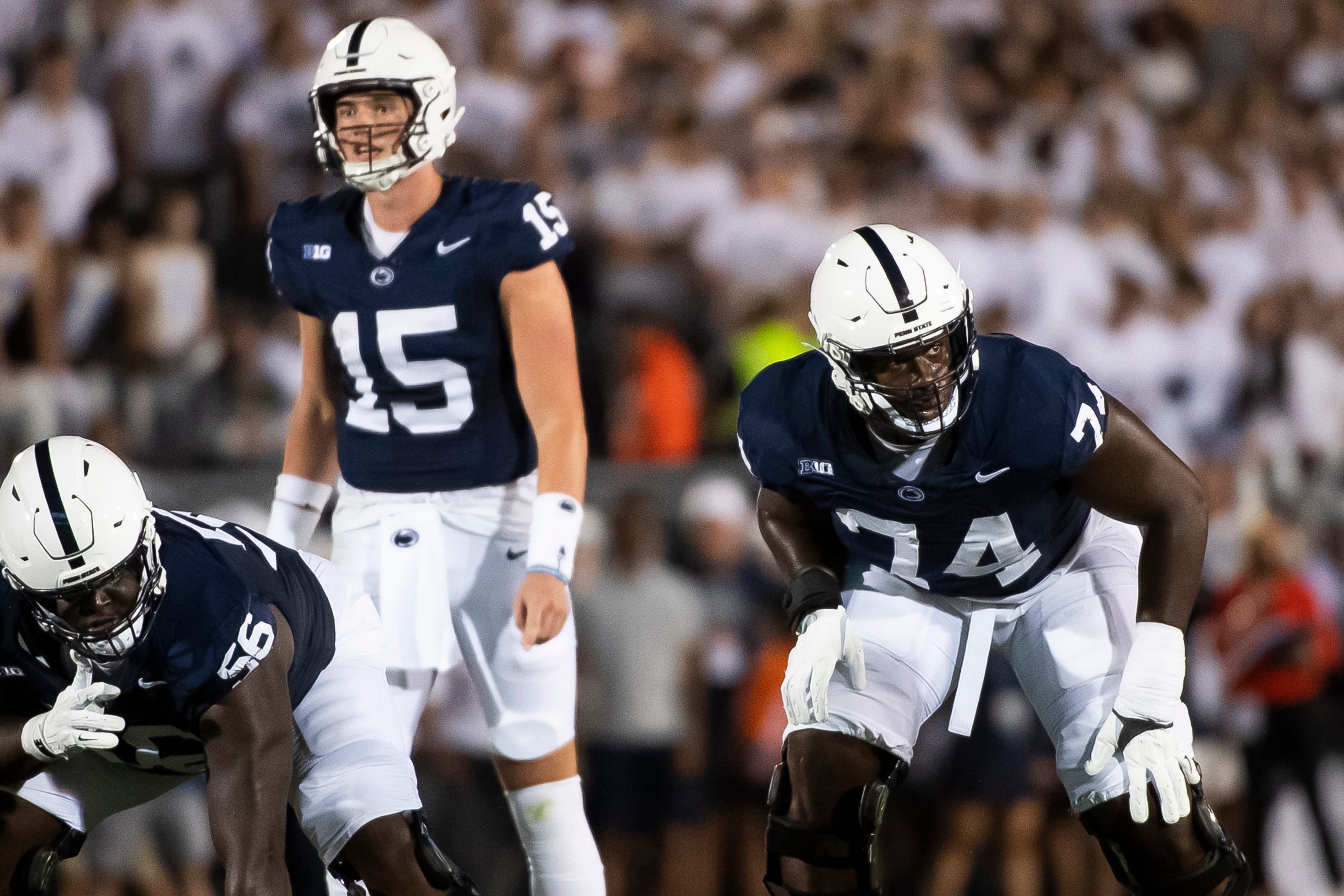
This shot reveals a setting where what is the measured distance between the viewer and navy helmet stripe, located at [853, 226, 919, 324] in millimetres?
3588

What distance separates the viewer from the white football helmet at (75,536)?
3.35m

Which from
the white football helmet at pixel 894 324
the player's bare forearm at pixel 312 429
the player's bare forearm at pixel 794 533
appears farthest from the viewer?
the player's bare forearm at pixel 312 429

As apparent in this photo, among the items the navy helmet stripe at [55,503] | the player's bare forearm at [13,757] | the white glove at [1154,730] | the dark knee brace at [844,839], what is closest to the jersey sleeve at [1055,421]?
the white glove at [1154,730]

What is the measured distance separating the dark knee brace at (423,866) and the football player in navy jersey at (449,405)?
1.31 feet

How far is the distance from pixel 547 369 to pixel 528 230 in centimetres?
37

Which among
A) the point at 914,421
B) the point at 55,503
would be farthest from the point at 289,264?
the point at 914,421

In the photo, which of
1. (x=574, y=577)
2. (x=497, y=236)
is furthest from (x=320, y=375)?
(x=574, y=577)

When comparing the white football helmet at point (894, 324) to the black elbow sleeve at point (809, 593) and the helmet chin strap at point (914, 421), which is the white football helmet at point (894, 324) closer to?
→ the helmet chin strap at point (914, 421)

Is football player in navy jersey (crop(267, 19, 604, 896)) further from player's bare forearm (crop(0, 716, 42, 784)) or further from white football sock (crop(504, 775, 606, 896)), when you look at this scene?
player's bare forearm (crop(0, 716, 42, 784))

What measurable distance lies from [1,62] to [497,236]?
5.15m

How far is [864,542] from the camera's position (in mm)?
3971

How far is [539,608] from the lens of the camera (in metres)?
3.99

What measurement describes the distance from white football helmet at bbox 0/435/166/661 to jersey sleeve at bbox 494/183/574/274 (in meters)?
1.18

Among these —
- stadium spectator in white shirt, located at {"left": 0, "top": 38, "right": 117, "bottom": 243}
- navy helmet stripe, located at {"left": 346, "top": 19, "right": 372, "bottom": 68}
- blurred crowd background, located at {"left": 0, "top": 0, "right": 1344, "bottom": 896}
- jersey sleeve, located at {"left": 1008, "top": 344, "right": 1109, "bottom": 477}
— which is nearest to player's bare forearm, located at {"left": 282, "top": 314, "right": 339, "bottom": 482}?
navy helmet stripe, located at {"left": 346, "top": 19, "right": 372, "bottom": 68}
